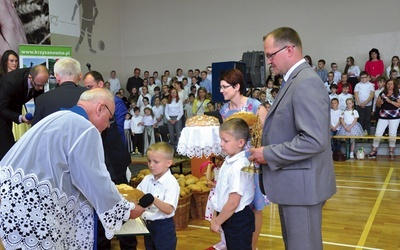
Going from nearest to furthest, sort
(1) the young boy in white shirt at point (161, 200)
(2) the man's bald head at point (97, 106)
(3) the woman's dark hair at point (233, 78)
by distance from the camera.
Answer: (2) the man's bald head at point (97, 106), (1) the young boy in white shirt at point (161, 200), (3) the woman's dark hair at point (233, 78)

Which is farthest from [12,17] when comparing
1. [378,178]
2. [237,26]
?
[378,178]

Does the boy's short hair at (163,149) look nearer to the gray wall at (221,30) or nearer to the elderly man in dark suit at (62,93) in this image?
the elderly man in dark suit at (62,93)

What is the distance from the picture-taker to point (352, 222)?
4.56m

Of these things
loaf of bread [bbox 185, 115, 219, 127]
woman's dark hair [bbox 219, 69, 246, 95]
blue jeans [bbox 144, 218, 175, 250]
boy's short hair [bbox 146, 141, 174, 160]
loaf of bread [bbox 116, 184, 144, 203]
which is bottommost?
blue jeans [bbox 144, 218, 175, 250]

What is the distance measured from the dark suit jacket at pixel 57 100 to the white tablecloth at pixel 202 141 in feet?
4.79

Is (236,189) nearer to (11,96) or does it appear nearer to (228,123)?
(228,123)

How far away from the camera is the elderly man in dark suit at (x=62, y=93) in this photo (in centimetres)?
287

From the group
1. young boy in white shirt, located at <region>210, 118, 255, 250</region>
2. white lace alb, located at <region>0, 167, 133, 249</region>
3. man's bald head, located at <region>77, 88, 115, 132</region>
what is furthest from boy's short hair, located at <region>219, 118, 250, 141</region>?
white lace alb, located at <region>0, 167, 133, 249</region>

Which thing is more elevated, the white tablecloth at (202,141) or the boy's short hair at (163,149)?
the boy's short hair at (163,149)

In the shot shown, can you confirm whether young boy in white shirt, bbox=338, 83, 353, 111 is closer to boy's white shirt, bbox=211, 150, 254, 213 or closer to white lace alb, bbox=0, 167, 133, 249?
boy's white shirt, bbox=211, 150, 254, 213

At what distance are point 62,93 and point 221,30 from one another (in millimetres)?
12419

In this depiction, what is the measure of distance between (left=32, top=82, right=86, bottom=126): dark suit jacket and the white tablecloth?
1.46m

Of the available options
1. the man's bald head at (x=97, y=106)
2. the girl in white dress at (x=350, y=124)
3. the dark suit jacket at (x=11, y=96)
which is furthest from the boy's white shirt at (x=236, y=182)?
the girl in white dress at (x=350, y=124)

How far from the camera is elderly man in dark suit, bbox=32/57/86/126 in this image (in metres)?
2.87
